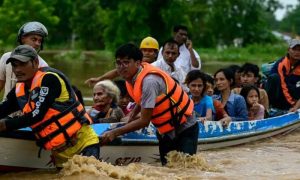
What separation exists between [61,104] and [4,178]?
1.12m

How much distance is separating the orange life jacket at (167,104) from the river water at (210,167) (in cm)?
38

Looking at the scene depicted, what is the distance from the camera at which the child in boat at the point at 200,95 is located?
22.5 feet

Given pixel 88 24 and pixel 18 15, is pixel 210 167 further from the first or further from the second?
pixel 88 24

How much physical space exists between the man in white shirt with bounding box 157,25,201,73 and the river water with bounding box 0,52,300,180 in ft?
4.73

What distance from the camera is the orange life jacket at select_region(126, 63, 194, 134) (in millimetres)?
5410

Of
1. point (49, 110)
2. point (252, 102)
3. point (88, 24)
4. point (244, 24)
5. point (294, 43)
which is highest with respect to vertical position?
point (88, 24)

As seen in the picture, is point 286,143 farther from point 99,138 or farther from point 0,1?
point 0,1

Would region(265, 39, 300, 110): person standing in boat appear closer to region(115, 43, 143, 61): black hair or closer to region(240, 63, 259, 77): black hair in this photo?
region(240, 63, 259, 77): black hair

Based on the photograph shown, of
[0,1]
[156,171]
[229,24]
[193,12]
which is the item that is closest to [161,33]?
[193,12]

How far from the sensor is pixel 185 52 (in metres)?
8.84

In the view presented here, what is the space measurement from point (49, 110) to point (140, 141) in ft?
5.50

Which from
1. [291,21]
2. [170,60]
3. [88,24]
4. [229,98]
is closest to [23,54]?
[170,60]

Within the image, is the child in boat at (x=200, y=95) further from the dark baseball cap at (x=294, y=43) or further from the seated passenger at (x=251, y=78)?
the dark baseball cap at (x=294, y=43)

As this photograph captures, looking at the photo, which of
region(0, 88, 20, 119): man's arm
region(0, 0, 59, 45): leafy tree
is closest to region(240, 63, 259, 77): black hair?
region(0, 88, 20, 119): man's arm
